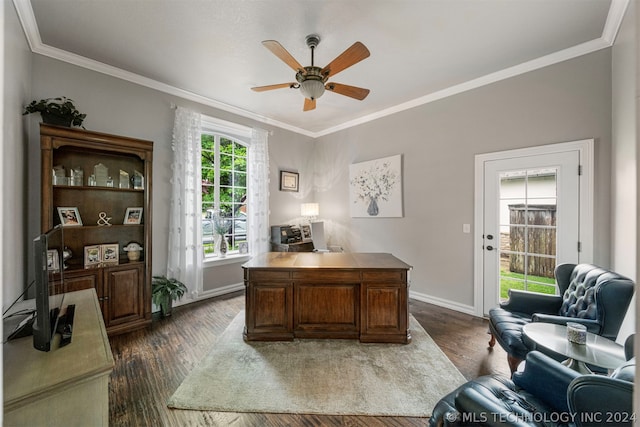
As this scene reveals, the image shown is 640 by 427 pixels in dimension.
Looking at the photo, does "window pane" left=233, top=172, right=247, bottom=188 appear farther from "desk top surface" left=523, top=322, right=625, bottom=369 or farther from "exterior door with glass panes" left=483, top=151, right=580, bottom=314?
"desk top surface" left=523, top=322, right=625, bottom=369

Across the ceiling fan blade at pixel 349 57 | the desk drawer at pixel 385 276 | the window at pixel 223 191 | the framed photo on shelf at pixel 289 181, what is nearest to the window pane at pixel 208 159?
the window at pixel 223 191

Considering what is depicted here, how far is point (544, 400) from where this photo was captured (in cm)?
146

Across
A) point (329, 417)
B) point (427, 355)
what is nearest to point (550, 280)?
point (427, 355)

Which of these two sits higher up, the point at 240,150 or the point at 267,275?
the point at 240,150

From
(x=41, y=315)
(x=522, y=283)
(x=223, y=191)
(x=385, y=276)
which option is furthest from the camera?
(x=223, y=191)

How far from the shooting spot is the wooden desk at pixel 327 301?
2.67 meters

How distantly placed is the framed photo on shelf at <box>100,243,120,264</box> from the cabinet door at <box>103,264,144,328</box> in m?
0.13

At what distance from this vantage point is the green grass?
→ 2920 mm

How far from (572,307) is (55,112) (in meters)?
4.81

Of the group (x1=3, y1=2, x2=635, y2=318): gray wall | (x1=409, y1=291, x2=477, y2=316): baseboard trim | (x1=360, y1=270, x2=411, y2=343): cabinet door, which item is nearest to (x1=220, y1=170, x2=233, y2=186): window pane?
(x1=3, y1=2, x2=635, y2=318): gray wall

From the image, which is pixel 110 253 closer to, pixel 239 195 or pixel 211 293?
pixel 211 293

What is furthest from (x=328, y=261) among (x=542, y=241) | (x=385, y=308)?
(x=542, y=241)

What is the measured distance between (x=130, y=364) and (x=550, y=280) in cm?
416

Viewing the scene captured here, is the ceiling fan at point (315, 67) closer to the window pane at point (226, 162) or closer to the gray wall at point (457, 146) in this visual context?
the gray wall at point (457, 146)
